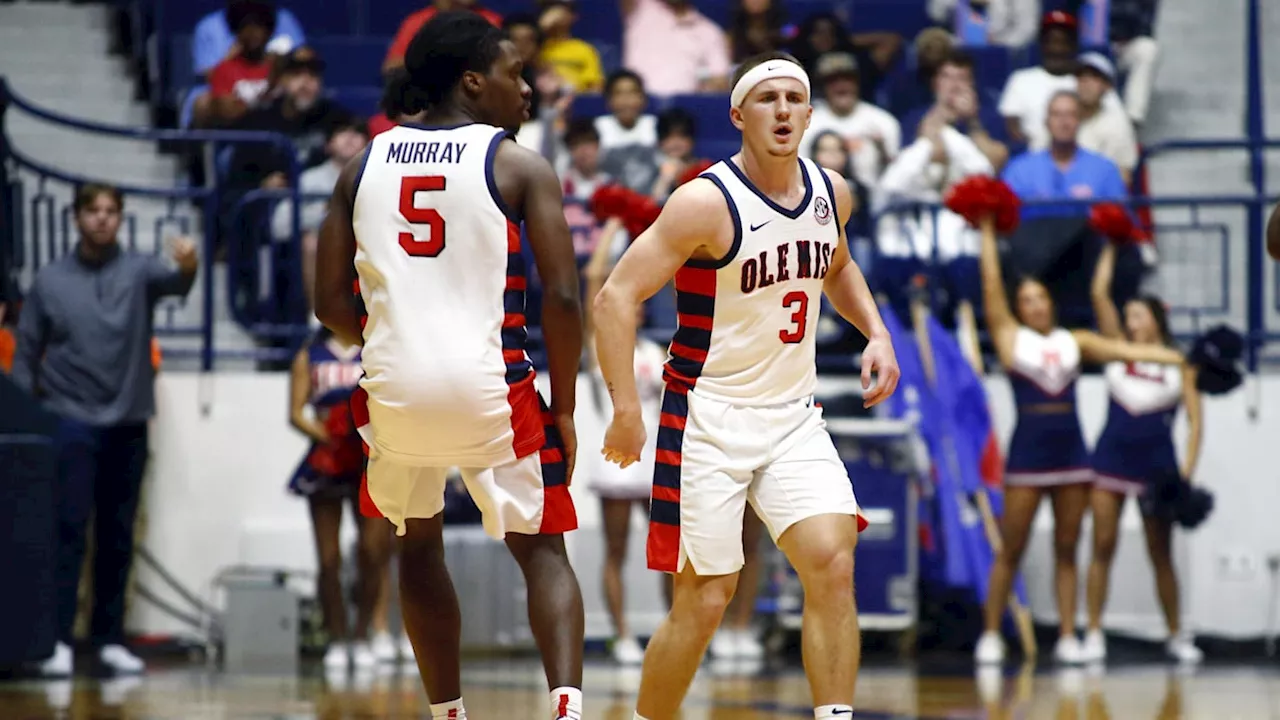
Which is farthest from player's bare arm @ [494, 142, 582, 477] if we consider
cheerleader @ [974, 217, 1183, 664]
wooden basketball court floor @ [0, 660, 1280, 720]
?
cheerleader @ [974, 217, 1183, 664]

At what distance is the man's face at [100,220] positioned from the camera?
415 inches

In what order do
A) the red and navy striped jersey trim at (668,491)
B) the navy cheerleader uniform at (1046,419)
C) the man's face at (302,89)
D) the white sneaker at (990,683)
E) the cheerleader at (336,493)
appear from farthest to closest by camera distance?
1. the man's face at (302,89)
2. the navy cheerleader uniform at (1046,419)
3. the cheerleader at (336,493)
4. the white sneaker at (990,683)
5. the red and navy striped jersey trim at (668,491)

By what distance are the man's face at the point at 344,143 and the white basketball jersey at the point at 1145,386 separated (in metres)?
4.81

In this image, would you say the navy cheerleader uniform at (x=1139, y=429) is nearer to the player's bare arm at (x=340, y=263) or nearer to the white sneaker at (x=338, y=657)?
the white sneaker at (x=338, y=657)

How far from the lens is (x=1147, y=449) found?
38.0 feet

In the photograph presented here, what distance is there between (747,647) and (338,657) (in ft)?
7.43

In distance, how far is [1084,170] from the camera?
1295 cm

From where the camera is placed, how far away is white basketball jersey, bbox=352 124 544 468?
5.61 metres

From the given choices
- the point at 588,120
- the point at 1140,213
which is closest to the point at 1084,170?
the point at 1140,213

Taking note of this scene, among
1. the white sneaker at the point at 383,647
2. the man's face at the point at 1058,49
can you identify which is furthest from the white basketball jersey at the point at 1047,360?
the white sneaker at the point at 383,647

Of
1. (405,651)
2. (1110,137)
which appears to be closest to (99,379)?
(405,651)

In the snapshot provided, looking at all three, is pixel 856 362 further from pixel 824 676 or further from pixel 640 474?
pixel 824 676

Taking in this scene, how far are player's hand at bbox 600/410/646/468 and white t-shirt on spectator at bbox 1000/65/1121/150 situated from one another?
8547 millimetres

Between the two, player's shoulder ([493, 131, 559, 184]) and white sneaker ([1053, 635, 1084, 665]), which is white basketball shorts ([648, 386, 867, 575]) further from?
white sneaker ([1053, 635, 1084, 665])
